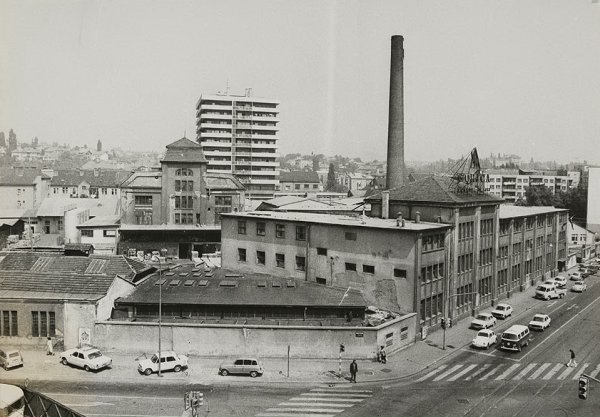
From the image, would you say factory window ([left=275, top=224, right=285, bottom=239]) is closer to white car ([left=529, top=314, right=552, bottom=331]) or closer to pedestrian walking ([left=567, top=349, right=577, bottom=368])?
white car ([left=529, top=314, right=552, bottom=331])

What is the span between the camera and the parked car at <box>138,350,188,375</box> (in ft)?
132

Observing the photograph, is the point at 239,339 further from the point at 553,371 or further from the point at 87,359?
the point at 553,371

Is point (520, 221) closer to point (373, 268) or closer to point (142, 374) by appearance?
point (373, 268)

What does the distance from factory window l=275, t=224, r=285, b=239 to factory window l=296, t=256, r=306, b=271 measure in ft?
10.8

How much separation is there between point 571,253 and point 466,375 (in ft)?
214

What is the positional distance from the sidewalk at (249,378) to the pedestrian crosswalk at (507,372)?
182 cm

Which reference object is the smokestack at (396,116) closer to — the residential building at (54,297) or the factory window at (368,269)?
the factory window at (368,269)

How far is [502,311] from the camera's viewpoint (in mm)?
59688

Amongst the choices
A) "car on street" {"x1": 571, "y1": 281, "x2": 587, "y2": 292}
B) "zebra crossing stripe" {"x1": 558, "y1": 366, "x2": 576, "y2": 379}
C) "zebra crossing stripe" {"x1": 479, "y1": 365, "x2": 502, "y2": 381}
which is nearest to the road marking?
"zebra crossing stripe" {"x1": 479, "y1": 365, "x2": 502, "y2": 381}

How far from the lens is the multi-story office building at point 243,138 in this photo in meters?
148

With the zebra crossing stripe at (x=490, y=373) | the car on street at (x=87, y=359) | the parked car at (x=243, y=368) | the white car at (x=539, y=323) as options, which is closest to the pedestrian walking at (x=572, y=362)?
the zebra crossing stripe at (x=490, y=373)

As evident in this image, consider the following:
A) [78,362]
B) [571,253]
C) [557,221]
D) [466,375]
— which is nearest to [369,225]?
[466,375]

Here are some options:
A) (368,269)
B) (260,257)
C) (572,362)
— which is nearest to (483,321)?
(572,362)

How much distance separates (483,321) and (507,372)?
12.5m
